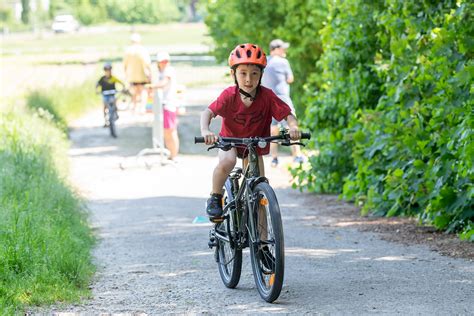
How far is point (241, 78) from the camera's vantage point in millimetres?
8016

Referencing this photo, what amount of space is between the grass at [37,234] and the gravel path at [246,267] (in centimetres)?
22

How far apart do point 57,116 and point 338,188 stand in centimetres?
1118

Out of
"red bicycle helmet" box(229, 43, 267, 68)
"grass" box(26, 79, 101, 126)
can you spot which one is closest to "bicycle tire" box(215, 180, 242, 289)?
"red bicycle helmet" box(229, 43, 267, 68)

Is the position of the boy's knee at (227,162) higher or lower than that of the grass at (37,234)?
higher

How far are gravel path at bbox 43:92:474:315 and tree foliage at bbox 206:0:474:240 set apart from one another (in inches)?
25.8

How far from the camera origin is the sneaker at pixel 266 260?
7465 mm

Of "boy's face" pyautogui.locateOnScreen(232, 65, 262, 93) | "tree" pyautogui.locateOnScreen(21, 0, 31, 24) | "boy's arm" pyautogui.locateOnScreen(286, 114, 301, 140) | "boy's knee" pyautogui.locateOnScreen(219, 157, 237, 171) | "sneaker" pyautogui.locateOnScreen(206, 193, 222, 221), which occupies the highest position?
"tree" pyautogui.locateOnScreen(21, 0, 31, 24)

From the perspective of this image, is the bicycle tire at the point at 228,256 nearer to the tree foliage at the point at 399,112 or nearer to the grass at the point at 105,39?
the tree foliage at the point at 399,112

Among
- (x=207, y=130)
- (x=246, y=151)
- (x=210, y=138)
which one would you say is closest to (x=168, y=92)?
(x=246, y=151)

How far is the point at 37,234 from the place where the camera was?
9117 mm

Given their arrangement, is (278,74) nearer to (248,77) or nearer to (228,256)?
(228,256)

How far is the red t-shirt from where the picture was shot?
26.4 feet

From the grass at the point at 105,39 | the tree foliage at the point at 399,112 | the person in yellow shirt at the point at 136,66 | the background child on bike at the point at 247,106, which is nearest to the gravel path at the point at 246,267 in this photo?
the tree foliage at the point at 399,112

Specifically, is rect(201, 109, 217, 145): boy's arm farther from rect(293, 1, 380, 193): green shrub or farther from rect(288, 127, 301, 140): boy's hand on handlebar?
rect(293, 1, 380, 193): green shrub
